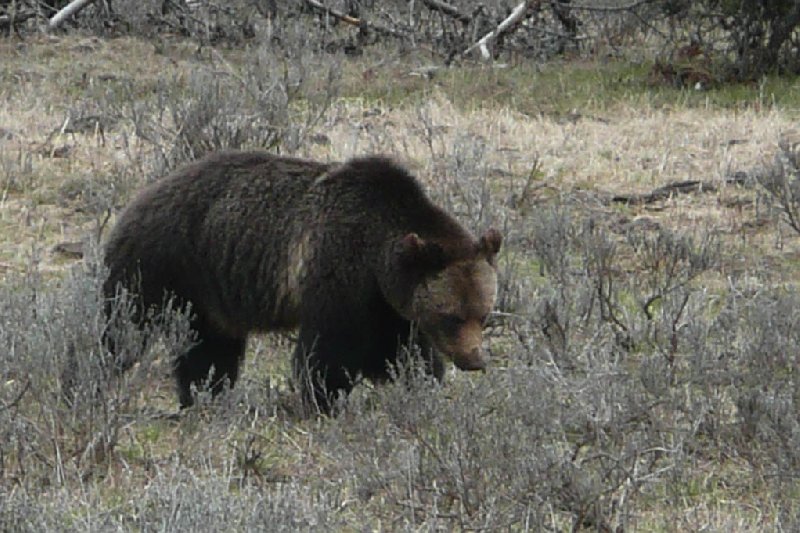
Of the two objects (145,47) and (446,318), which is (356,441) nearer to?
(446,318)

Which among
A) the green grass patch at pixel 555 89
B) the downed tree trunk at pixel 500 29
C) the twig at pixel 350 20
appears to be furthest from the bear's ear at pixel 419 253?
the twig at pixel 350 20

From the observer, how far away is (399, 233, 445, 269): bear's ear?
21.0 ft

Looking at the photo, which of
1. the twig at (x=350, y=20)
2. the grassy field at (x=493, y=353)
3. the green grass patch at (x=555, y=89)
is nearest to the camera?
the grassy field at (x=493, y=353)

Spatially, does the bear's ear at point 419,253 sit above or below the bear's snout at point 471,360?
above

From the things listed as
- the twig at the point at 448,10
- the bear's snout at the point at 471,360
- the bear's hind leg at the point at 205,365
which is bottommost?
the bear's hind leg at the point at 205,365

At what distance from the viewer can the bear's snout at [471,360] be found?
6441 millimetres

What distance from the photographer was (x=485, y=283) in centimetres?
651

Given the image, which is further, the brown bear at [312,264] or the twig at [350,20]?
the twig at [350,20]

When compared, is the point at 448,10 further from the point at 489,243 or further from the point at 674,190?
the point at 489,243

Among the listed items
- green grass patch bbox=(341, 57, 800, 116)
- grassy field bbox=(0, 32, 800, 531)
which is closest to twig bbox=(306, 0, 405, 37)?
green grass patch bbox=(341, 57, 800, 116)

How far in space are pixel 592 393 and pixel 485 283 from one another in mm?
687

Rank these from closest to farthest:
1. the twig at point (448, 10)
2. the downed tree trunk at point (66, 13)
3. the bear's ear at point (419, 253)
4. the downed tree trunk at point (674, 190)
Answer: the bear's ear at point (419, 253) < the downed tree trunk at point (674, 190) < the downed tree trunk at point (66, 13) < the twig at point (448, 10)

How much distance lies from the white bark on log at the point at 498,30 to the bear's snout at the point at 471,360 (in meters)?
10.6

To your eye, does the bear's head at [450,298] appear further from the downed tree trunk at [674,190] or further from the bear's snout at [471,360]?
the downed tree trunk at [674,190]
